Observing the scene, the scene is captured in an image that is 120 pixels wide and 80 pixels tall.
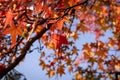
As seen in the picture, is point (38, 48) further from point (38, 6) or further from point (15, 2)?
point (38, 6)

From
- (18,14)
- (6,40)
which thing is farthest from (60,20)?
(6,40)

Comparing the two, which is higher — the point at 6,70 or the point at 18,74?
the point at 6,70

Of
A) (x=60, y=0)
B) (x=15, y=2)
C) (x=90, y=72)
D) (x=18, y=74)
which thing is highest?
(x=15, y=2)

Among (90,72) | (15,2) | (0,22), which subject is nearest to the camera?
(15,2)

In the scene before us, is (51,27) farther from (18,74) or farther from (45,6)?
(18,74)

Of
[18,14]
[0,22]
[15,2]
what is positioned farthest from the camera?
[0,22]

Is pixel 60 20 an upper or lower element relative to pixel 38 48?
upper

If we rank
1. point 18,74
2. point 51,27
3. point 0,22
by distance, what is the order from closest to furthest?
1. point 51,27
2. point 0,22
3. point 18,74

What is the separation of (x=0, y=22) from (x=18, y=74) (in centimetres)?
137

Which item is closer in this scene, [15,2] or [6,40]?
[15,2]

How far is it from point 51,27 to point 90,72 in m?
4.05

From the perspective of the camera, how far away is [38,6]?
371cm

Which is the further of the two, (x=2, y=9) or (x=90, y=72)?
(x=90, y=72)

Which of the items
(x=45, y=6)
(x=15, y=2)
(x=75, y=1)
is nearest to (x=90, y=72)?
(x=75, y=1)
